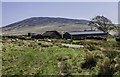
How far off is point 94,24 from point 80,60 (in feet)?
366

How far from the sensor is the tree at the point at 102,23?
125088 mm

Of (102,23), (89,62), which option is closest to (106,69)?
(89,62)

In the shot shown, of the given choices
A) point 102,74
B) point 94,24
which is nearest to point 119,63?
point 102,74

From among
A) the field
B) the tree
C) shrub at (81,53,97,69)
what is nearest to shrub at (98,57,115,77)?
the field

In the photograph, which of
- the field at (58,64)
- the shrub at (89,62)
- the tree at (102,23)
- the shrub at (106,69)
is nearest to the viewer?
the shrub at (106,69)

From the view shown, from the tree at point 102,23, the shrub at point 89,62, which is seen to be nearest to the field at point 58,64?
the shrub at point 89,62

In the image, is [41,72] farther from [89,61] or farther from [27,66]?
[89,61]

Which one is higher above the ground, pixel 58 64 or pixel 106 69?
pixel 58 64

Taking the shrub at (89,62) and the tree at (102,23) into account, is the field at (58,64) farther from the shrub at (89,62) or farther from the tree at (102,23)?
the tree at (102,23)

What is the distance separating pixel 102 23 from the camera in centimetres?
12744

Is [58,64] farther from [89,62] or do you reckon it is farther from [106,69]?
[106,69]

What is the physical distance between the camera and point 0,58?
23125 mm

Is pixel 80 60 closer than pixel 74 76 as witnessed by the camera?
No

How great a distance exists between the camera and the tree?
125088mm
